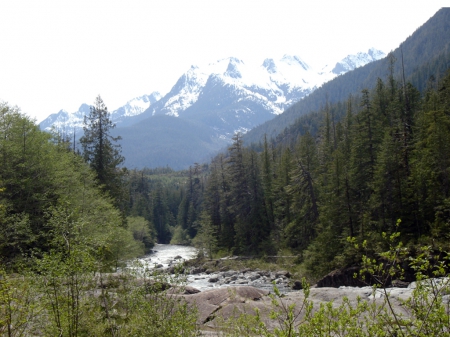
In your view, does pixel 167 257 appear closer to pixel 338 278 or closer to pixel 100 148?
pixel 100 148

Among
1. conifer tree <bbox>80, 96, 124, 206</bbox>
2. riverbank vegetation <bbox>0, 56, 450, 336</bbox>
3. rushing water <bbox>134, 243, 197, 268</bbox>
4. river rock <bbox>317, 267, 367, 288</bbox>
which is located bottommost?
rushing water <bbox>134, 243, 197, 268</bbox>

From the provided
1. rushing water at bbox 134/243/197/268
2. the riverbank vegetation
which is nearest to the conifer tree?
the riverbank vegetation

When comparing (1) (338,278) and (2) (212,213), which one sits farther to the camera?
(2) (212,213)

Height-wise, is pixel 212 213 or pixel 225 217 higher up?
pixel 212 213

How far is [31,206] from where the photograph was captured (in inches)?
811

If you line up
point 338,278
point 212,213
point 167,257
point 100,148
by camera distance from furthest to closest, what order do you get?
point 212,213
point 167,257
point 100,148
point 338,278

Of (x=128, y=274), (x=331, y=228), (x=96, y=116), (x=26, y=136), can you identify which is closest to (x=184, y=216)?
(x=96, y=116)

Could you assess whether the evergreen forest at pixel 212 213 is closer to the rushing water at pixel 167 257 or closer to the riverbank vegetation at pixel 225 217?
the riverbank vegetation at pixel 225 217

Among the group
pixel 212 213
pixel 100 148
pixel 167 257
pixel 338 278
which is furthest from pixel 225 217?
pixel 338 278

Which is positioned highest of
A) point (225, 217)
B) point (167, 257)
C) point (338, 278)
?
point (225, 217)

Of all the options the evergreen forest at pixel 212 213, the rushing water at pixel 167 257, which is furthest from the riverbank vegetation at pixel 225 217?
the rushing water at pixel 167 257

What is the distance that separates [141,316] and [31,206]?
16952 mm

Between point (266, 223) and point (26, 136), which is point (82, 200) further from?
point (266, 223)

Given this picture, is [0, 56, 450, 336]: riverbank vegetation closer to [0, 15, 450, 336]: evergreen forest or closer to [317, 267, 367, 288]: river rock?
[0, 15, 450, 336]: evergreen forest
